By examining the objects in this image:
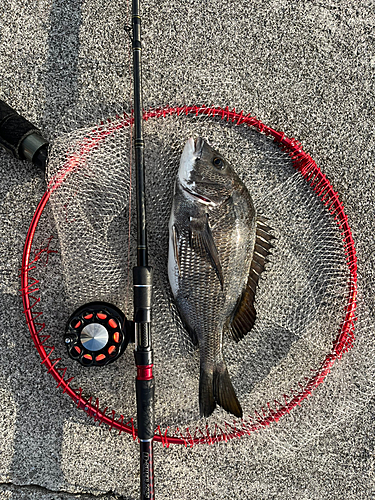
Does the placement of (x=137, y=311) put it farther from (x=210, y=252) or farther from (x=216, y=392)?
(x=216, y=392)

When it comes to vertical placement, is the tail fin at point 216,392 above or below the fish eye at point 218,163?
below

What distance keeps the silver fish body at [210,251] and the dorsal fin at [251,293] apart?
0.12 ft

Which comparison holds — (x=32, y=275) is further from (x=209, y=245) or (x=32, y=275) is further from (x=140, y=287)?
(x=209, y=245)

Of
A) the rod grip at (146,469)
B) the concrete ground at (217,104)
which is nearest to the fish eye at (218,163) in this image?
the concrete ground at (217,104)

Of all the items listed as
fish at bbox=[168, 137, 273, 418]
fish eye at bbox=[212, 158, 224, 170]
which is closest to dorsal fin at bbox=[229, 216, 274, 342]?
fish at bbox=[168, 137, 273, 418]

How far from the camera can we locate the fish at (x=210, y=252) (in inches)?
61.0

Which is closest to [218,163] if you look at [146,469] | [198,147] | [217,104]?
[198,147]

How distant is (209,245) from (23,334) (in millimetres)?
1050

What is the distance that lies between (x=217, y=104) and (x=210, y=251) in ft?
2.82

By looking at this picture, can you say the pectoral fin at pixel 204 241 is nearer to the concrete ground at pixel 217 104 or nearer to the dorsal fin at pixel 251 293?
the dorsal fin at pixel 251 293

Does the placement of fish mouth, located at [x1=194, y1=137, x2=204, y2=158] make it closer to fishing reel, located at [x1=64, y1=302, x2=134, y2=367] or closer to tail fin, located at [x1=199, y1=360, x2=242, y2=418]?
fishing reel, located at [x1=64, y1=302, x2=134, y2=367]

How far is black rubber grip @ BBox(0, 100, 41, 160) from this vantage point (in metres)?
1.63

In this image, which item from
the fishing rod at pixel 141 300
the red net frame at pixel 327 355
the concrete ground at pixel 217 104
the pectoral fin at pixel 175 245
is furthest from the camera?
the concrete ground at pixel 217 104

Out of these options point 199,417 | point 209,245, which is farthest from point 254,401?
point 209,245
